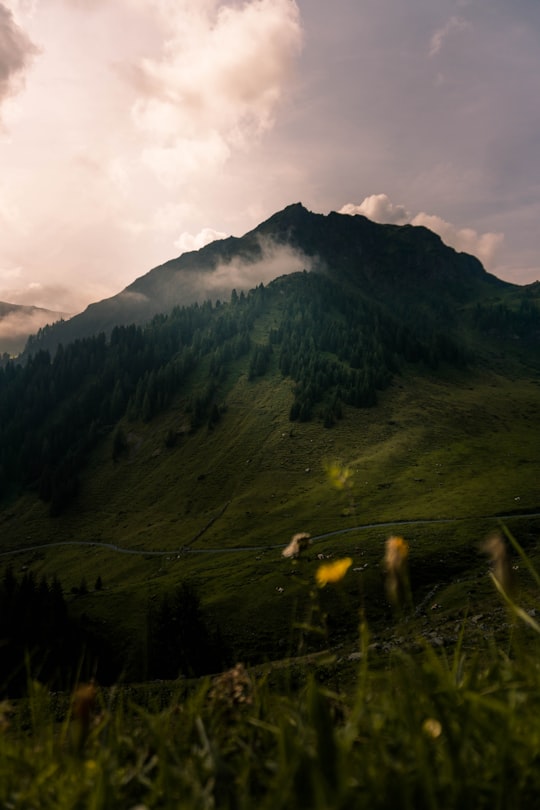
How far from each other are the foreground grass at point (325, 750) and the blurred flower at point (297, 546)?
0.73 metres

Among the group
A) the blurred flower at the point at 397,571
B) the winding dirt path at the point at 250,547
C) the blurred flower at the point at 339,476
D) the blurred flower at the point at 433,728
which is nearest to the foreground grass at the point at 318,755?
the blurred flower at the point at 433,728

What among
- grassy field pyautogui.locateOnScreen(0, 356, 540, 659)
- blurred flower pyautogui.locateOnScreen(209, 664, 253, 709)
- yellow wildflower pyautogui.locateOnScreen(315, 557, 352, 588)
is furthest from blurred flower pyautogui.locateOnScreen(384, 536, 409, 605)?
grassy field pyautogui.locateOnScreen(0, 356, 540, 659)

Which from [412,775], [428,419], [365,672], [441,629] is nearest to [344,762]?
[412,775]

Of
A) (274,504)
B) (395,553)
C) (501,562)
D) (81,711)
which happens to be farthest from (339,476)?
(274,504)

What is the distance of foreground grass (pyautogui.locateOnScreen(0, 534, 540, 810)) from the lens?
4.90 ft

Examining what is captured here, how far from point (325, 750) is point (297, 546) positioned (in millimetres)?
1564

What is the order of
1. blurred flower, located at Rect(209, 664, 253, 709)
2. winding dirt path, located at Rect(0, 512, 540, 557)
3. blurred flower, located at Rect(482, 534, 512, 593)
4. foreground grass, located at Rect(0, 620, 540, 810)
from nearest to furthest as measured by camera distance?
foreground grass, located at Rect(0, 620, 540, 810) → blurred flower, located at Rect(482, 534, 512, 593) → blurred flower, located at Rect(209, 664, 253, 709) → winding dirt path, located at Rect(0, 512, 540, 557)

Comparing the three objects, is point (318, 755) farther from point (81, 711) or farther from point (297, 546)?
point (297, 546)

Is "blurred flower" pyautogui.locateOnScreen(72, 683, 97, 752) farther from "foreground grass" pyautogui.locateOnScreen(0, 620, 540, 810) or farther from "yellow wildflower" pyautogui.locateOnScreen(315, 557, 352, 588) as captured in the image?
"yellow wildflower" pyautogui.locateOnScreen(315, 557, 352, 588)

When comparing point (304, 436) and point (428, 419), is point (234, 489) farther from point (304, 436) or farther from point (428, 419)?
point (428, 419)

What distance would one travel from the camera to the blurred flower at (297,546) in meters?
3.12

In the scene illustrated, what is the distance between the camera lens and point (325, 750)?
166cm

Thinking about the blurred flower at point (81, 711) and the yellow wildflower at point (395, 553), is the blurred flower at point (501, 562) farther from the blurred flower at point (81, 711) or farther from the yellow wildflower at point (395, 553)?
the blurred flower at point (81, 711)

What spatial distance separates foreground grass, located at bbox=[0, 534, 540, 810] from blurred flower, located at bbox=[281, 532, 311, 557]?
28.9 inches
